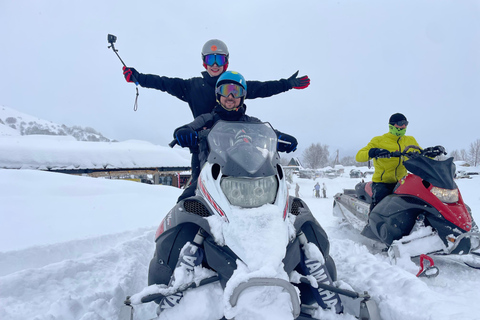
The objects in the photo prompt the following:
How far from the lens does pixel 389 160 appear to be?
412 cm

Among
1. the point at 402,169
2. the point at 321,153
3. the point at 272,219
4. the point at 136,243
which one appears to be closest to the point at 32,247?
the point at 136,243

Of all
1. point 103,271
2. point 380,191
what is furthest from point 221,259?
point 380,191

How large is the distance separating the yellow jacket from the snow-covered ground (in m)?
1.20

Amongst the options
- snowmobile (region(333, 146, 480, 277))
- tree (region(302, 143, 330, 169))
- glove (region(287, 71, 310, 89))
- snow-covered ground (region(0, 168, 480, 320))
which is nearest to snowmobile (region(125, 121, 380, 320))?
snow-covered ground (region(0, 168, 480, 320))

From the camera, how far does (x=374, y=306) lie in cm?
173

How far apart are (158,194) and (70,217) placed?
12.7 feet

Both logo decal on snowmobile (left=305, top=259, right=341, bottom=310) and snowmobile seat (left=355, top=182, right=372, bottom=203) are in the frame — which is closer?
logo decal on snowmobile (left=305, top=259, right=341, bottom=310)

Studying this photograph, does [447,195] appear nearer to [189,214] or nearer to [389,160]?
[389,160]

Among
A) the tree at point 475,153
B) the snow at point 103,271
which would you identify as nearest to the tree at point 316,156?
the tree at point 475,153

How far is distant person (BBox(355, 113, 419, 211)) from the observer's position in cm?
400

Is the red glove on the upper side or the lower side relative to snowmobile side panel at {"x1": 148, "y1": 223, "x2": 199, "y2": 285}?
upper

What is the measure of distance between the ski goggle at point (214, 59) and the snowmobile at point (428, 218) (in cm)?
264

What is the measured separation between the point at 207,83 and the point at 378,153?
2.59 m

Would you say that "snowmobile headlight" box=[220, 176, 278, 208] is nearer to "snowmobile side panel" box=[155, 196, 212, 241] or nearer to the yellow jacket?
"snowmobile side panel" box=[155, 196, 212, 241]
